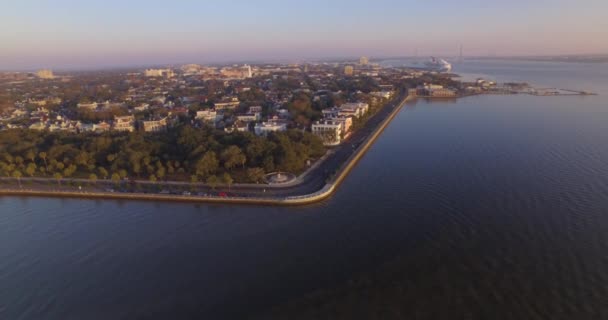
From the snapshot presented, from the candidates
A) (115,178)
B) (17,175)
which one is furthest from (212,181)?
(17,175)

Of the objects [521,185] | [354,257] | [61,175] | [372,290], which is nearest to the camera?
[372,290]

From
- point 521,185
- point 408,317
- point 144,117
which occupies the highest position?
point 144,117

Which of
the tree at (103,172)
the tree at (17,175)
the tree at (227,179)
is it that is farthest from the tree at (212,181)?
the tree at (17,175)

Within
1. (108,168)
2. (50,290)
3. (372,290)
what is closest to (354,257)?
(372,290)

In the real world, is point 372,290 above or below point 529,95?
below

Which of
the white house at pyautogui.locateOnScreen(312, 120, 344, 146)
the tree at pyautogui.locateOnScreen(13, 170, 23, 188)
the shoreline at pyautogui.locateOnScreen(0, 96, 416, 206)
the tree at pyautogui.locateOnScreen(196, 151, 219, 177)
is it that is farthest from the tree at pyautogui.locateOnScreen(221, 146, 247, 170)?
the tree at pyautogui.locateOnScreen(13, 170, 23, 188)

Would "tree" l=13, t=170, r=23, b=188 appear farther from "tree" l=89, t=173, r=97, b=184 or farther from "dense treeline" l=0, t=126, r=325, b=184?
"tree" l=89, t=173, r=97, b=184

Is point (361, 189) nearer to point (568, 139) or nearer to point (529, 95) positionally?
point (568, 139)
